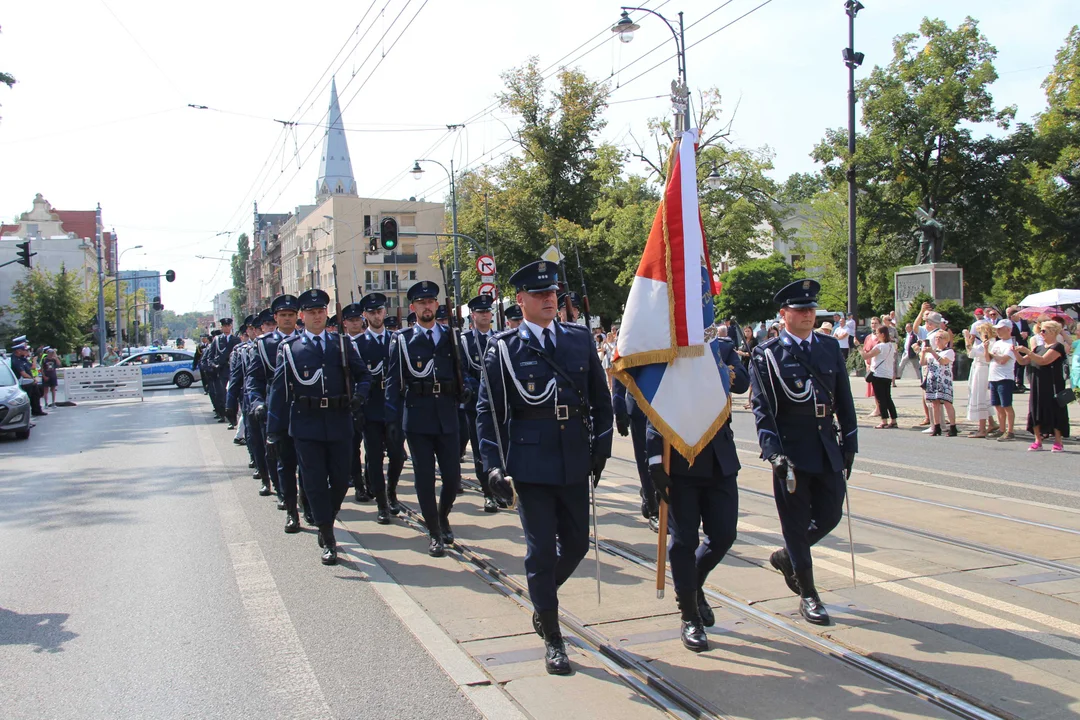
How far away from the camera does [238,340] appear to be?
16.3 m

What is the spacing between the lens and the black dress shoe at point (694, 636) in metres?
4.71

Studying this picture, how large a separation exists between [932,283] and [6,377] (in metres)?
23.2

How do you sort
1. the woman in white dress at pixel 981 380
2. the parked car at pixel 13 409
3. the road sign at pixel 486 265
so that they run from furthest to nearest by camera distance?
1. the road sign at pixel 486 265
2. the parked car at pixel 13 409
3. the woman in white dress at pixel 981 380

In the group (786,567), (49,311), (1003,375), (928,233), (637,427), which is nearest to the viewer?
(786,567)

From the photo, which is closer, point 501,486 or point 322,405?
point 501,486

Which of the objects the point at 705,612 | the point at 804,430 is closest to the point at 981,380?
the point at 804,430

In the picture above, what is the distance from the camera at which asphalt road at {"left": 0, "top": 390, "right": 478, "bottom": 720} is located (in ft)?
14.2

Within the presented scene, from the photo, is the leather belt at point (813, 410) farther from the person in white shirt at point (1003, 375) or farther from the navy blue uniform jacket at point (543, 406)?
the person in white shirt at point (1003, 375)

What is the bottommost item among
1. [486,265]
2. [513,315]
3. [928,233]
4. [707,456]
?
[707,456]

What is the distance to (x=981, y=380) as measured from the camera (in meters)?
13.3

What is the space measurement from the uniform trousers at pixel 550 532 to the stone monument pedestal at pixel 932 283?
78.8 feet

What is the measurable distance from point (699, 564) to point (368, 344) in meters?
5.35

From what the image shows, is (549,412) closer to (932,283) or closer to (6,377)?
(6,377)

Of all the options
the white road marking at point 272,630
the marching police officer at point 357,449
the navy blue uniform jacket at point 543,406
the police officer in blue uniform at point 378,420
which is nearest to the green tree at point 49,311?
the marching police officer at point 357,449
